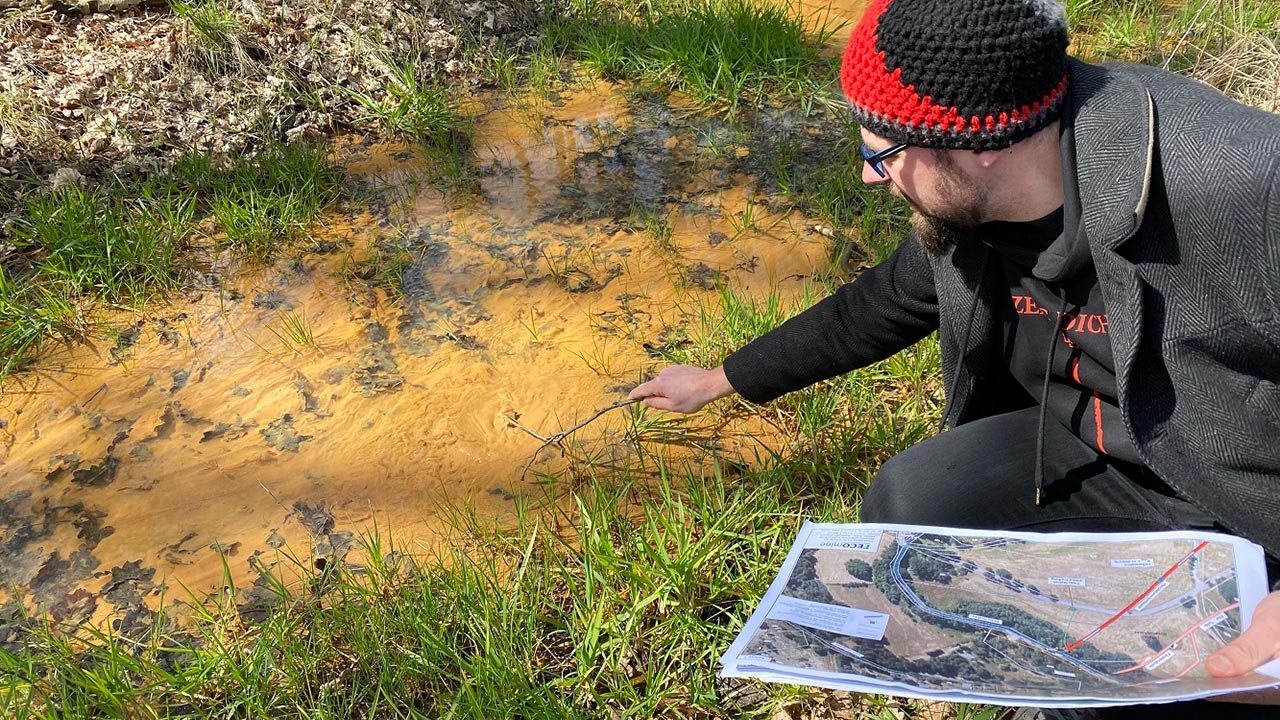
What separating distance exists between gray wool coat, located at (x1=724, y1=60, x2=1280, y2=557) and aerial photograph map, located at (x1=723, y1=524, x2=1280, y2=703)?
5.9 inches

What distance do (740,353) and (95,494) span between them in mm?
2030

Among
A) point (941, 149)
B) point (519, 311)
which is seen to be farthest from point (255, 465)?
point (941, 149)

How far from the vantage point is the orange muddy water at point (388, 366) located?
2670 millimetres

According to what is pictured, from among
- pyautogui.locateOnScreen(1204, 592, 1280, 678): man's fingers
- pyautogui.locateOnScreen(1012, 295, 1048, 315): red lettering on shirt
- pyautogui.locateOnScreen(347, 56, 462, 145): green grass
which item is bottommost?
pyautogui.locateOnScreen(347, 56, 462, 145): green grass

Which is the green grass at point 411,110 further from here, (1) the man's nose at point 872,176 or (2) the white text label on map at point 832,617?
(2) the white text label on map at point 832,617

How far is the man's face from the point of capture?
1699 mm

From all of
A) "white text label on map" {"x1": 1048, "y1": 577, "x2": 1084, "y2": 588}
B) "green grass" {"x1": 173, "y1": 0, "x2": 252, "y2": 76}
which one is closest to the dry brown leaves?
"green grass" {"x1": 173, "y1": 0, "x2": 252, "y2": 76}

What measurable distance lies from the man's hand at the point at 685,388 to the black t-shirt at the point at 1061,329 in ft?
2.19

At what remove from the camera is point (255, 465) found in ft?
9.40

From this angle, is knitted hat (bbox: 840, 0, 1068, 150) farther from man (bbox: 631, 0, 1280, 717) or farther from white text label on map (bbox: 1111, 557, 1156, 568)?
white text label on map (bbox: 1111, 557, 1156, 568)

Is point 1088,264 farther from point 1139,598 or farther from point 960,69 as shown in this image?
point 1139,598

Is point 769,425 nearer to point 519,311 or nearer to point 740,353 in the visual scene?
point 740,353

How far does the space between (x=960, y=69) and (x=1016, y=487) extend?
0.93 meters

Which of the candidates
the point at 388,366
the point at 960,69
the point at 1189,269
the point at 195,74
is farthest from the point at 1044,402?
the point at 195,74
